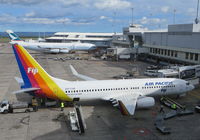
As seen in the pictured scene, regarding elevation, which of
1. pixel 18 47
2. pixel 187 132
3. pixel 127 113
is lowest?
pixel 187 132

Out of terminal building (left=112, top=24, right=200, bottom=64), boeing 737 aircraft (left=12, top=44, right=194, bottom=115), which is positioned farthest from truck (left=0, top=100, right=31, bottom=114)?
terminal building (left=112, top=24, right=200, bottom=64)

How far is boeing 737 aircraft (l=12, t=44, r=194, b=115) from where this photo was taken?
26.5 meters

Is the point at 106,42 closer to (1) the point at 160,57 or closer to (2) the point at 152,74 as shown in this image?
(1) the point at 160,57

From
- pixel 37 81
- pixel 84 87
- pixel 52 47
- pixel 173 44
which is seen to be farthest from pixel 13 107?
pixel 52 47

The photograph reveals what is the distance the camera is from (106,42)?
13588cm

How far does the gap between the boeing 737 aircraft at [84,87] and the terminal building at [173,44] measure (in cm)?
2831

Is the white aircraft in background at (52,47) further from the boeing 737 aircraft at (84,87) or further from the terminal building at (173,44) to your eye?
the boeing 737 aircraft at (84,87)

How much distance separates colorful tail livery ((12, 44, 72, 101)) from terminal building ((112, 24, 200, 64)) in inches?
1570

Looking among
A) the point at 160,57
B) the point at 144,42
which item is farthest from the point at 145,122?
the point at 144,42

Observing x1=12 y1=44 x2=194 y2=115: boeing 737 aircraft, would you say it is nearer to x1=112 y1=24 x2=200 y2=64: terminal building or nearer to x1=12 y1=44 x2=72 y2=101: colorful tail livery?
x1=12 y1=44 x2=72 y2=101: colorful tail livery

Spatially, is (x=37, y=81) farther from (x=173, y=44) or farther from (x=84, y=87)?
(x=173, y=44)

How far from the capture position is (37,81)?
89.5 feet

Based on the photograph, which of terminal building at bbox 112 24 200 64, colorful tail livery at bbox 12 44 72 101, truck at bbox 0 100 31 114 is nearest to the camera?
colorful tail livery at bbox 12 44 72 101

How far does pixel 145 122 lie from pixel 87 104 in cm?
937
